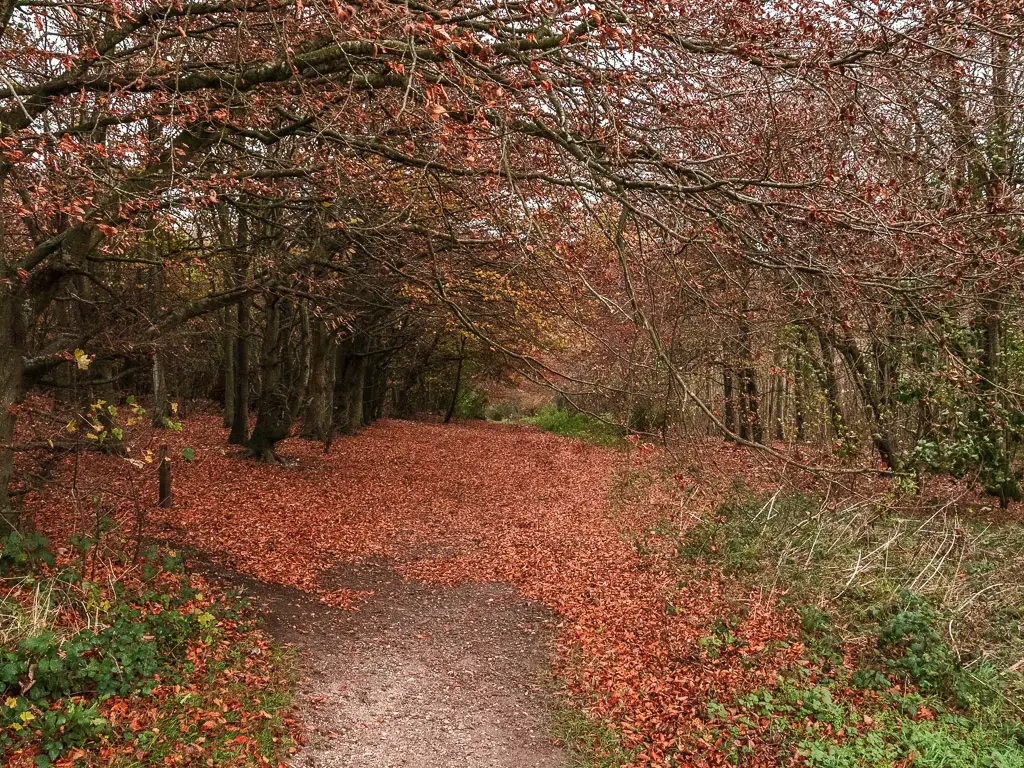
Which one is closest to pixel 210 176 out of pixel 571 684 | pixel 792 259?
pixel 792 259

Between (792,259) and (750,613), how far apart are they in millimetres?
3775

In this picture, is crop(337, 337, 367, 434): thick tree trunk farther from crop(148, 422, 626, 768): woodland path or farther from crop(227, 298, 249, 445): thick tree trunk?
crop(148, 422, 626, 768): woodland path

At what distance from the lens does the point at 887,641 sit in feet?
20.3

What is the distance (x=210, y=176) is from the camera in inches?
272

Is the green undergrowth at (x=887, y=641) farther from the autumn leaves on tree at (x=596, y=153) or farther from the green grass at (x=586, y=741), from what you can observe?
the autumn leaves on tree at (x=596, y=153)

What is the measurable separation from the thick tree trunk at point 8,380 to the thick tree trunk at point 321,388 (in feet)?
32.1

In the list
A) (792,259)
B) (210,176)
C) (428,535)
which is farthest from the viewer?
(428,535)

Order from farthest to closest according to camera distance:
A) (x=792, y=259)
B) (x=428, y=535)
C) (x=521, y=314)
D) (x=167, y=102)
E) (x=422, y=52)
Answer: (x=521, y=314) → (x=428, y=535) → (x=167, y=102) → (x=792, y=259) → (x=422, y=52)

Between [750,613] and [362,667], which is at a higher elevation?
[750,613]

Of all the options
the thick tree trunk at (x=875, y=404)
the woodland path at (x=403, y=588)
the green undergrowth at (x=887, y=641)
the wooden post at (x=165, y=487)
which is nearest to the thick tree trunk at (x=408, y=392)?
the woodland path at (x=403, y=588)

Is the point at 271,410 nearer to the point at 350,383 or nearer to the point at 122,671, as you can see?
the point at 350,383

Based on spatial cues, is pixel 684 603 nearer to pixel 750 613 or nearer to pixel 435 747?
pixel 750 613

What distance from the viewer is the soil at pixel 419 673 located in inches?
210

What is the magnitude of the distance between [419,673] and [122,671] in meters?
2.61
